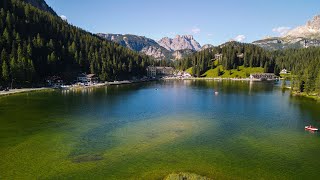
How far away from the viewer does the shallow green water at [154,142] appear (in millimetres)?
42969

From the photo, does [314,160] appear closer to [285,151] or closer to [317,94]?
[285,151]

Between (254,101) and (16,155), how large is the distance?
9312 cm

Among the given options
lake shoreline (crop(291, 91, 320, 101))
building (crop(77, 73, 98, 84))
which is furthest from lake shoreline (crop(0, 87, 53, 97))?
lake shoreline (crop(291, 91, 320, 101))

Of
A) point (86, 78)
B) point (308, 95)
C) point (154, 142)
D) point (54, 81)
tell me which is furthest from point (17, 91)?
point (308, 95)

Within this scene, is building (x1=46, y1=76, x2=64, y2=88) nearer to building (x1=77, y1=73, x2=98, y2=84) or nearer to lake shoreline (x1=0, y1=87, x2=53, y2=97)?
lake shoreline (x1=0, y1=87, x2=53, y2=97)

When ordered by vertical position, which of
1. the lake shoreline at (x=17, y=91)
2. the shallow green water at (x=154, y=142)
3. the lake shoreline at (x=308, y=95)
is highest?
the lake shoreline at (x=17, y=91)

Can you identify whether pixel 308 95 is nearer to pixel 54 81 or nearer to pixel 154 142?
pixel 154 142

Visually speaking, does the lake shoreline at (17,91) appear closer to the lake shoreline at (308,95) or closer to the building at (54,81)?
the building at (54,81)

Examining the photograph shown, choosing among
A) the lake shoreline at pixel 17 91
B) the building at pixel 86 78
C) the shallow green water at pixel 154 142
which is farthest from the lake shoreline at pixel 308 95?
the building at pixel 86 78

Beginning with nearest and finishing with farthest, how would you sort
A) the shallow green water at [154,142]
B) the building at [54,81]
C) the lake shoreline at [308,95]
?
the shallow green water at [154,142]
the lake shoreline at [308,95]
the building at [54,81]

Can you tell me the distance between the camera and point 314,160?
4838 centimetres

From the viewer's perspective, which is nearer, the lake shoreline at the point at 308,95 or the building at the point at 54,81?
the lake shoreline at the point at 308,95

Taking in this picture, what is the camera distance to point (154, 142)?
56.8 meters

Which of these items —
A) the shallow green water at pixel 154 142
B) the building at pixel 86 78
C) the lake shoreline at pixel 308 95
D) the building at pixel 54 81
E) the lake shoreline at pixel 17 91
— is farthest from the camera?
the building at pixel 86 78
